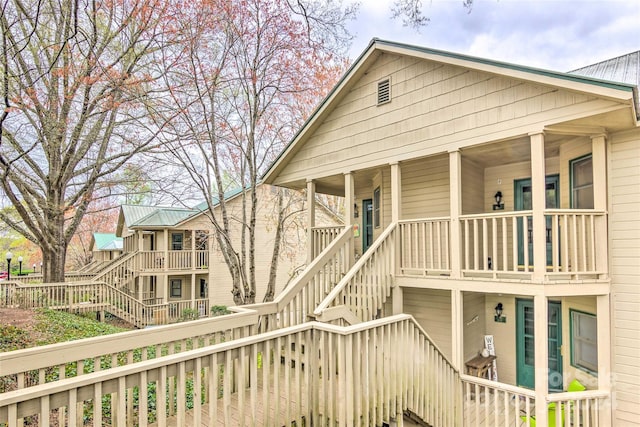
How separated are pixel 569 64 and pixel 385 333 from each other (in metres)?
12.3

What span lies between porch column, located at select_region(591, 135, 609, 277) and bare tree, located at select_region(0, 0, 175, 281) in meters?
12.3

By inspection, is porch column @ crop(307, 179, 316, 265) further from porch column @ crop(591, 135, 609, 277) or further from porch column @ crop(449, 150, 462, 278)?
porch column @ crop(591, 135, 609, 277)

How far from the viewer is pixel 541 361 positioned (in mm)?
4941

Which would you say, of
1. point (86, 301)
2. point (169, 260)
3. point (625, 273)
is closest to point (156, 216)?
point (169, 260)

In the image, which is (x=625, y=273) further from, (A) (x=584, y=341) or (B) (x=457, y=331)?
(B) (x=457, y=331)

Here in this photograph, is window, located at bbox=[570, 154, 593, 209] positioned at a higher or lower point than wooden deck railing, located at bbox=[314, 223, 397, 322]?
higher

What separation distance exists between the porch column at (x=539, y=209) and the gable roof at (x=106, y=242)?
109 feet

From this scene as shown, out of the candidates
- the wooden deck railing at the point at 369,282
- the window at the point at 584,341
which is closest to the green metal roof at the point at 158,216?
the wooden deck railing at the point at 369,282

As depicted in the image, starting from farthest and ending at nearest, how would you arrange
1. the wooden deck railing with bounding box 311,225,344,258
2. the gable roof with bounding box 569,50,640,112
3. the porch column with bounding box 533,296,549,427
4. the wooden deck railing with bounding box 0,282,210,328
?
the wooden deck railing with bounding box 0,282,210,328 < the wooden deck railing with bounding box 311,225,344,258 < the gable roof with bounding box 569,50,640,112 < the porch column with bounding box 533,296,549,427

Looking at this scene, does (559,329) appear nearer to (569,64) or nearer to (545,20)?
(545,20)

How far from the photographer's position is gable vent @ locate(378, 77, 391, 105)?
283 inches

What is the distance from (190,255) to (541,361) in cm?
1894

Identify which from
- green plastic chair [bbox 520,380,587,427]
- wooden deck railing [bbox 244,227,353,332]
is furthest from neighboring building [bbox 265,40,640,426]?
wooden deck railing [bbox 244,227,353,332]

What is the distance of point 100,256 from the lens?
118 ft
